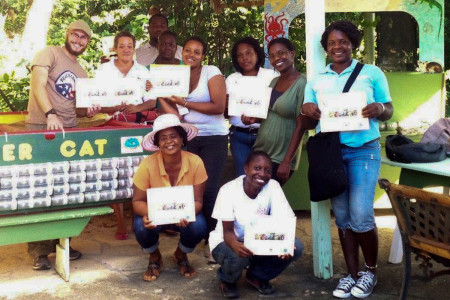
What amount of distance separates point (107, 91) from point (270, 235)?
6.26 feet

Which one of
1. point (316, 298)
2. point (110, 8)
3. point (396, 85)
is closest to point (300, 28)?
point (396, 85)

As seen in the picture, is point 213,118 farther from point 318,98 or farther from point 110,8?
point 110,8

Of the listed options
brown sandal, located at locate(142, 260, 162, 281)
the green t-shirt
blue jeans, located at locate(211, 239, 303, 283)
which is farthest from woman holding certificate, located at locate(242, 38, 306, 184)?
brown sandal, located at locate(142, 260, 162, 281)

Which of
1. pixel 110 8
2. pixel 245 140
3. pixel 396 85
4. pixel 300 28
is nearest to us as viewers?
pixel 245 140

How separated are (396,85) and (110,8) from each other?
477 inches

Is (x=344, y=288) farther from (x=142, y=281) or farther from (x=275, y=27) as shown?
(x=275, y=27)

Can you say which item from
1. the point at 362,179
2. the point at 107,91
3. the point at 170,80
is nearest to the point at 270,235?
the point at 362,179

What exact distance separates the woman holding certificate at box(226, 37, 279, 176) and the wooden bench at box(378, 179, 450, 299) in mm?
1710

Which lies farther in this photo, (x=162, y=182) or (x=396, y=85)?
(x=396, y=85)

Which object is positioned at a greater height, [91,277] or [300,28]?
[300,28]

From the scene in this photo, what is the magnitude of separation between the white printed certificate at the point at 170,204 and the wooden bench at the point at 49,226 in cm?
51

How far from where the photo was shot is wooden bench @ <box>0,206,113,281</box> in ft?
15.8

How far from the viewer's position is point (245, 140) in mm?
5445

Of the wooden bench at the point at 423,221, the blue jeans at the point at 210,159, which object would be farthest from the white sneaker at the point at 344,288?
the blue jeans at the point at 210,159
